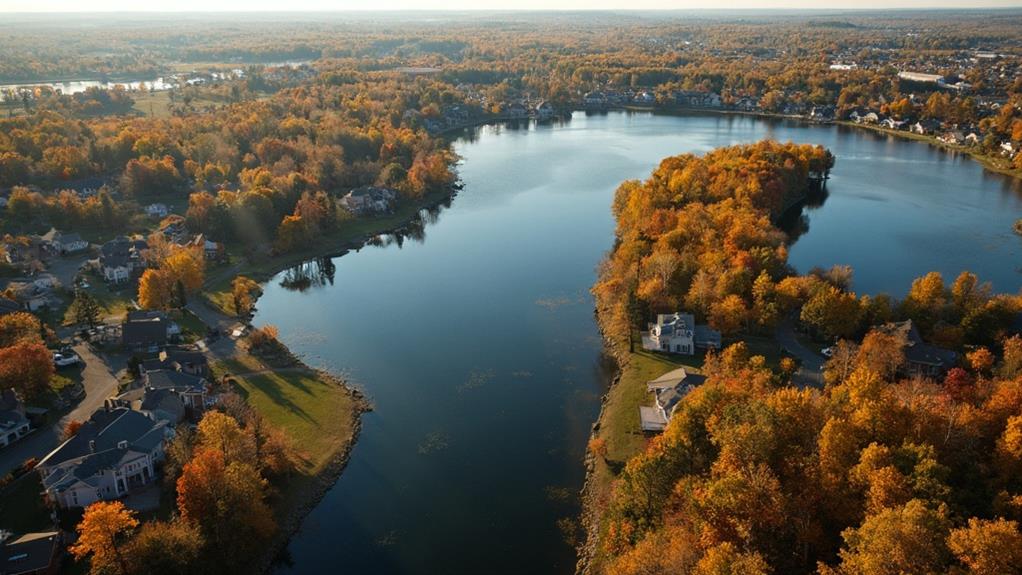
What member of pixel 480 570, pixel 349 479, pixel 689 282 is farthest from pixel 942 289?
pixel 349 479

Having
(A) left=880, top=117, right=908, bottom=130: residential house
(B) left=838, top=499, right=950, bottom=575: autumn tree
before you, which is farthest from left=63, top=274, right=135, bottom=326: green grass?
(A) left=880, top=117, right=908, bottom=130: residential house

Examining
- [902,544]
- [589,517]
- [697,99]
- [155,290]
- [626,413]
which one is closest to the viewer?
[902,544]

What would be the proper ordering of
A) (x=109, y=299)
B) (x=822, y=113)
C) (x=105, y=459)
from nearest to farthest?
(x=105, y=459) < (x=109, y=299) < (x=822, y=113)

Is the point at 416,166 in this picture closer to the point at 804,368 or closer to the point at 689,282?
the point at 689,282

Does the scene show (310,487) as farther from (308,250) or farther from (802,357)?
(308,250)

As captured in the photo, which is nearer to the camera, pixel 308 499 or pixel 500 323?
pixel 308 499

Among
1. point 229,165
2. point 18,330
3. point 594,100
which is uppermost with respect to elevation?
point 594,100

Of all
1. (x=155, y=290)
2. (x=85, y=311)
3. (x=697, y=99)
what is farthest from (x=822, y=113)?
(x=85, y=311)

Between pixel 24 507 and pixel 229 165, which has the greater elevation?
pixel 229 165
